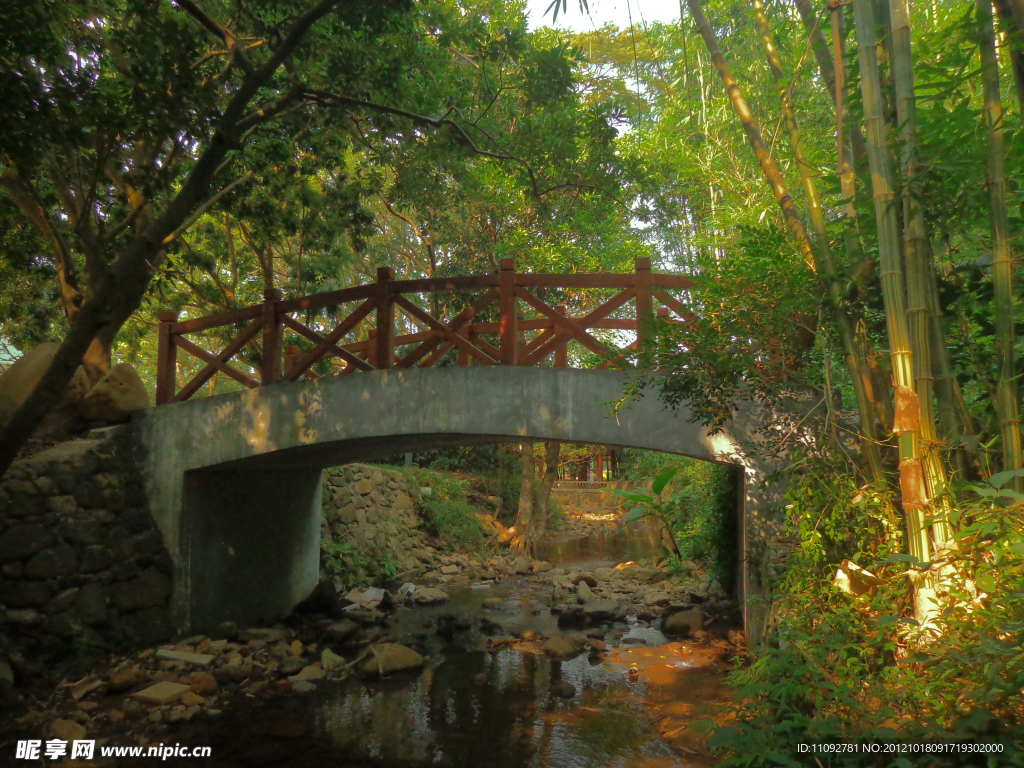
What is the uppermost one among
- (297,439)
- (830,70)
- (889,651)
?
(830,70)

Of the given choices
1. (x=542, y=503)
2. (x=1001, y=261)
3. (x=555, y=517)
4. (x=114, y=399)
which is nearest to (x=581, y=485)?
(x=555, y=517)

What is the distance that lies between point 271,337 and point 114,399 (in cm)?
180

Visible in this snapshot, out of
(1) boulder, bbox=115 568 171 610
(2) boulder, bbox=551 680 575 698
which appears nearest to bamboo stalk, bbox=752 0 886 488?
(2) boulder, bbox=551 680 575 698

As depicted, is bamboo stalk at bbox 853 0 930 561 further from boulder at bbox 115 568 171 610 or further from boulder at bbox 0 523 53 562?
boulder at bbox 0 523 53 562

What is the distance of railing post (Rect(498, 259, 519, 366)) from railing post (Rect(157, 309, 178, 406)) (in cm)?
393

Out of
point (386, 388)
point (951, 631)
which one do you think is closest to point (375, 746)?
point (386, 388)

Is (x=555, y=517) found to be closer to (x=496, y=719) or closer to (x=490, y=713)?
(x=490, y=713)

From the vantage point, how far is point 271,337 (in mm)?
7082

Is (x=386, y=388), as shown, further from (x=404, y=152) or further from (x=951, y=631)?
(x=951, y=631)

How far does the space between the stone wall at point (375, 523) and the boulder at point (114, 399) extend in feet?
14.2

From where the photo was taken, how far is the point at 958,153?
307 centimetres

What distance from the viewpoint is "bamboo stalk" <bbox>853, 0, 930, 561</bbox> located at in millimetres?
3008

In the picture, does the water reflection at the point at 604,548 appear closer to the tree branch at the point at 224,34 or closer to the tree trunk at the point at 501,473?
the tree trunk at the point at 501,473

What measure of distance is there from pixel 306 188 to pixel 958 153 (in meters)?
7.07
